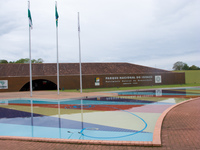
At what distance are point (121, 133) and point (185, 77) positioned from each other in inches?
1798

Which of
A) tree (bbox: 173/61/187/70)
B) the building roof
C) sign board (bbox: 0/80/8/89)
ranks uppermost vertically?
tree (bbox: 173/61/187/70)

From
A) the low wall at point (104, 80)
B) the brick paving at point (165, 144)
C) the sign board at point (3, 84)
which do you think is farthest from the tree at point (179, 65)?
the brick paving at point (165, 144)

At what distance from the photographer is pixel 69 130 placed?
23.7 feet

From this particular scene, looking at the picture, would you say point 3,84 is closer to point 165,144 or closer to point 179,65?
point 165,144

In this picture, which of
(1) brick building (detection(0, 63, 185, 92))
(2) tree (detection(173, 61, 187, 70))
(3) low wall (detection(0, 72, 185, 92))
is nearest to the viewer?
(3) low wall (detection(0, 72, 185, 92))

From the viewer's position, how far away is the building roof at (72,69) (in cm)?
3462

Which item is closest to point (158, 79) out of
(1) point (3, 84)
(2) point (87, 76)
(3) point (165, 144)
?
(2) point (87, 76)

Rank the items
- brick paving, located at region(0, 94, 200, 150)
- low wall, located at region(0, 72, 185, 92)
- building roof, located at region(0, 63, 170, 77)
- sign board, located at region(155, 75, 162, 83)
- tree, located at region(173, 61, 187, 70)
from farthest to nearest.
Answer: tree, located at region(173, 61, 187, 70)
sign board, located at region(155, 75, 162, 83)
building roof, located at region(0, 63, 170, 77)
low wall, located at region(0, 72, 185, 92)
brick paving, located at region(0, 94, 200, 150)

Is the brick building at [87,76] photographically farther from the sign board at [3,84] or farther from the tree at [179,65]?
the tree at [179,65]

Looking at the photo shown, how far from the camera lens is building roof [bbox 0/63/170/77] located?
114ft

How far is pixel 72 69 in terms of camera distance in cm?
3772

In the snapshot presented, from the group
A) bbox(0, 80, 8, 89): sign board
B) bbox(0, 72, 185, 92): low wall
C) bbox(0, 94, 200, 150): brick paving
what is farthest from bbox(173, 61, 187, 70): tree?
bbox(0, 94, 200, 150): brick paving

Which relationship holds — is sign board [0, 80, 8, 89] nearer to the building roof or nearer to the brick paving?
the building roof

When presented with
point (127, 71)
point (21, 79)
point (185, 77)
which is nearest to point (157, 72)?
point (127, 71)
